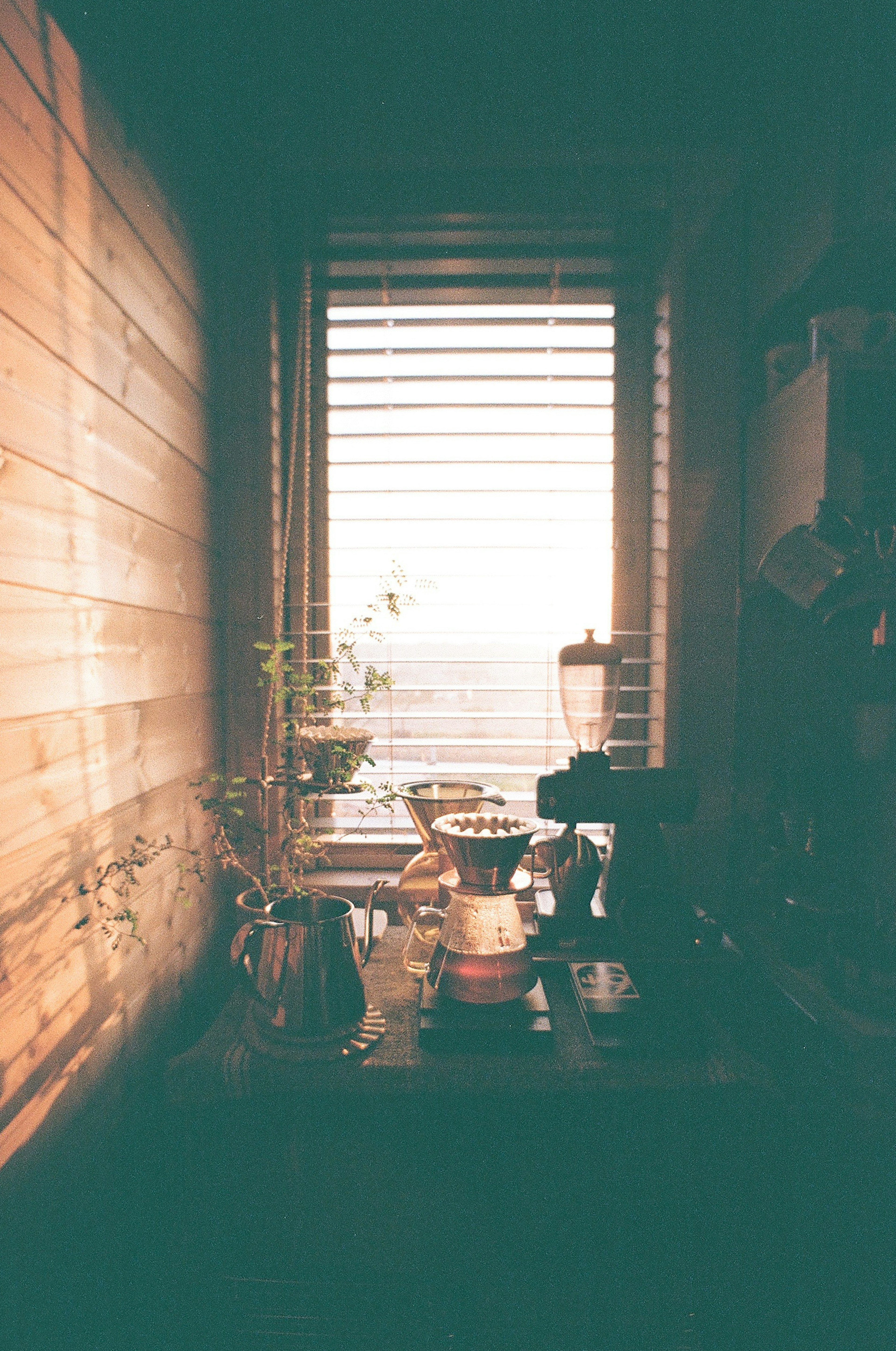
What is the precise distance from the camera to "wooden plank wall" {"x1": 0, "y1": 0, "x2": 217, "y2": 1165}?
822 mm

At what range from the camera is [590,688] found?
53.6 inches

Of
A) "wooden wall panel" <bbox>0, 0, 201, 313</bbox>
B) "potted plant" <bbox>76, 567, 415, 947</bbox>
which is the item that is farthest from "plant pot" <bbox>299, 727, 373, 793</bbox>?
"wooden wall panel" <bbox>0, 0, 201, 313</bbox>

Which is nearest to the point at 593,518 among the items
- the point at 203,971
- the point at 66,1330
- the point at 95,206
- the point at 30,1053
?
the point at 95,206

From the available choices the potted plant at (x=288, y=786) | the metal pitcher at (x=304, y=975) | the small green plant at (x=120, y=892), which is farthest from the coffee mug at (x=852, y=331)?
the small green plant at (x=120, y=892)

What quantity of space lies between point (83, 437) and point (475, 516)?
920 mm

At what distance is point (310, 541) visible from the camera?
1.79 m

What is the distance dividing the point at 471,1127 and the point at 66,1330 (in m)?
Answer: 0.60

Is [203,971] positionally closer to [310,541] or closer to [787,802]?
[310,541]

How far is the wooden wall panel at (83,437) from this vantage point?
2.69ft

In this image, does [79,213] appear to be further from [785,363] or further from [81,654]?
[785,363]

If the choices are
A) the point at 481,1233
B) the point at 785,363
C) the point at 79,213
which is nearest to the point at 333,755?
the point at 481,1233

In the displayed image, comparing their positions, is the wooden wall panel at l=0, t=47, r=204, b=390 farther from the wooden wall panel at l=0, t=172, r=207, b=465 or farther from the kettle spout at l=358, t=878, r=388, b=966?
the kettle spout at l=358, t=878, r=388, b=966

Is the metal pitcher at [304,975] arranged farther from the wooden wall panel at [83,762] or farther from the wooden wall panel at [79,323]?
the wooden wall panel at [79,323]

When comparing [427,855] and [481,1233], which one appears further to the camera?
[427,855]
